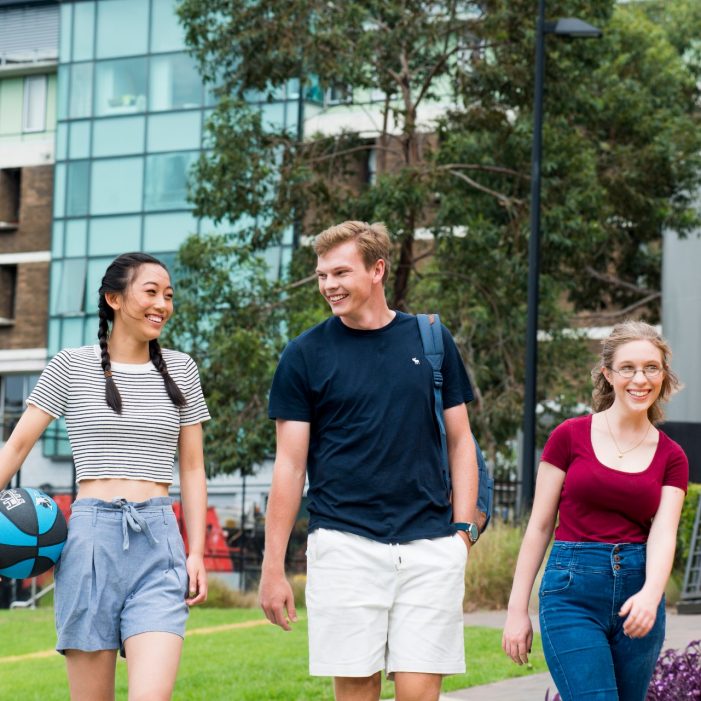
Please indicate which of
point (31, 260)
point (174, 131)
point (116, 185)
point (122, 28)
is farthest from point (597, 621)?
point (31, 260)

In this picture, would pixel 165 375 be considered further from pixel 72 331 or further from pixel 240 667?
pixel 72 331

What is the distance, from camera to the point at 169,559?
554 cm

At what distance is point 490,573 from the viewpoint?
17.7 meters

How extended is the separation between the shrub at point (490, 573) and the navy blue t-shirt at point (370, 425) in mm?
12108

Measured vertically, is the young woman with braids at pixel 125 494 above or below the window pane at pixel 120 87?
below

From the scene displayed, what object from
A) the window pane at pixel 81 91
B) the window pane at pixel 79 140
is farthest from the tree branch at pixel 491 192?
the window pane at pixel 81 91

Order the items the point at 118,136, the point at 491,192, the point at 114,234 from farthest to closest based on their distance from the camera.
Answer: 1. the point at 118,136
2. the point at 114,234
3. the point at 491,192

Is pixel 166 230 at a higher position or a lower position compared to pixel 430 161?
higher

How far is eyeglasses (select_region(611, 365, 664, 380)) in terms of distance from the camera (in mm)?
5223

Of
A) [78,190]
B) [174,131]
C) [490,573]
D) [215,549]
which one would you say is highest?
[174,131]

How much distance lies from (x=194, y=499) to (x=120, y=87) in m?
37.9

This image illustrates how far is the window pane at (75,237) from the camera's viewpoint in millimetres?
42500

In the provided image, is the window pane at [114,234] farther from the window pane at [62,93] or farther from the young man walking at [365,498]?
the young man walking at [365,498]

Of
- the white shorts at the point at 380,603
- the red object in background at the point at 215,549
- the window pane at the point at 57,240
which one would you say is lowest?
the red object in background at the point at 215,549
